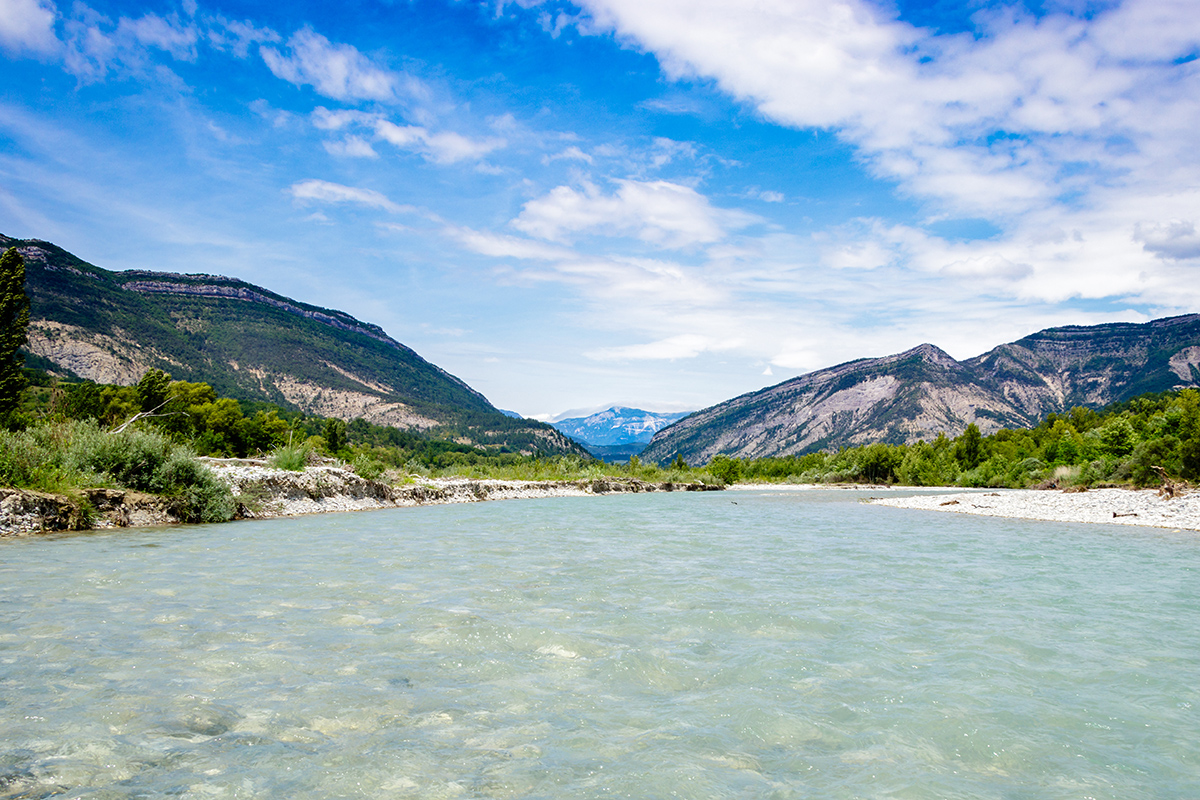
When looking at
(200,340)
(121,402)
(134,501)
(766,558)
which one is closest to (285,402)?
(200,340)

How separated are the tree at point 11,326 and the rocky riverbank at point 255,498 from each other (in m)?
14.1

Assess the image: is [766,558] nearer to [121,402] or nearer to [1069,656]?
[1069,656]

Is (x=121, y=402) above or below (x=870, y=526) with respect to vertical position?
above

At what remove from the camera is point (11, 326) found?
33.1 metres

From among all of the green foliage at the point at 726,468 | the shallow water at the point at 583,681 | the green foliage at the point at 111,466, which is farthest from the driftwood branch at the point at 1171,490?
the green foliage at the point at 726,468

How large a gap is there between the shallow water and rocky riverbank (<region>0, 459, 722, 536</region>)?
156 inches

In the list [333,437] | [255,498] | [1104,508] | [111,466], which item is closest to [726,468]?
[333,437]

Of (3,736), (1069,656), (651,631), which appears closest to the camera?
(3,736)

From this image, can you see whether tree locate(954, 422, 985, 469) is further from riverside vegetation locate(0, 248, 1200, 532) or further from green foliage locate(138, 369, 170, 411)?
green foliage locate(138, 369, 170, 411)

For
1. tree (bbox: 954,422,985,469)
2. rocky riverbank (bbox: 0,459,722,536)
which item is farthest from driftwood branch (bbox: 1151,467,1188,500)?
tree (bbox: 954,422,985,469)

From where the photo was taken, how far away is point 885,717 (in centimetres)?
495

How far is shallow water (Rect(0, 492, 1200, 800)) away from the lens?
3.87 meters

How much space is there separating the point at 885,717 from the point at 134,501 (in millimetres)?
20542

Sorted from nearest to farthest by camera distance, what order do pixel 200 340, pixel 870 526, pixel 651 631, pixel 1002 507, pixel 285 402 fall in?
pixel 651 631 → pixel 870 526 → pixel 1002 507 → pixel 285 402 → pixel 200 340
